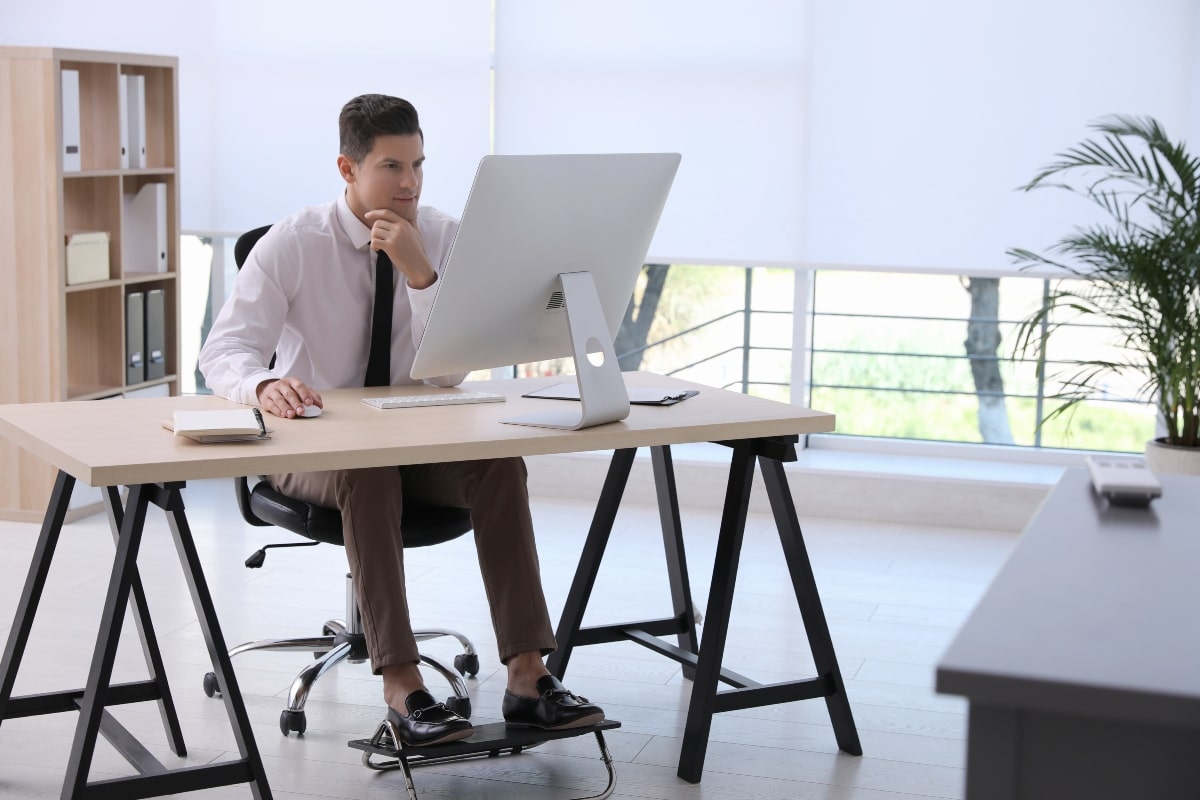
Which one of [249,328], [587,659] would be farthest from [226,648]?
[587,659]

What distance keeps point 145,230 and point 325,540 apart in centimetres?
244

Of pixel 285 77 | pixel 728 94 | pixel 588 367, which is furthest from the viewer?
pixel 285 77

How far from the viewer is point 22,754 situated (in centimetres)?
254

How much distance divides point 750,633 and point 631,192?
138 centimetres

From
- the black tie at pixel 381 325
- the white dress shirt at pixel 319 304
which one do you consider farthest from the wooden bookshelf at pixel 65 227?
the black tie at pixel 381 325

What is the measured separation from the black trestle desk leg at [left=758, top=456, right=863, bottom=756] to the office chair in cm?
55

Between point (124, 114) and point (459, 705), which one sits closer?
point (459, 705)

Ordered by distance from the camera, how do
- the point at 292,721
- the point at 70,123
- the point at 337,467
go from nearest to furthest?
the point at 337,467 → the point at 292,721 → the point at 70,123

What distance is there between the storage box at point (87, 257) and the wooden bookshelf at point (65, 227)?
3cm

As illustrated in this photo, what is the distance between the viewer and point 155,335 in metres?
4.66

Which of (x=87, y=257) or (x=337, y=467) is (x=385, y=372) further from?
(x=87, y=257)

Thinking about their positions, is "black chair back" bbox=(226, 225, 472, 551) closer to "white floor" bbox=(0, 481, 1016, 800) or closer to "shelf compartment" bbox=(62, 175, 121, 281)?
"white floor" bbox=(0, 481, 1016, 800)

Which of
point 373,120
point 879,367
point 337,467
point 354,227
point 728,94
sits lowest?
point 879,367

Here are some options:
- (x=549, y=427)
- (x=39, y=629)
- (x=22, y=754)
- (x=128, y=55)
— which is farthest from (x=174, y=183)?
(x=549, y=427)
